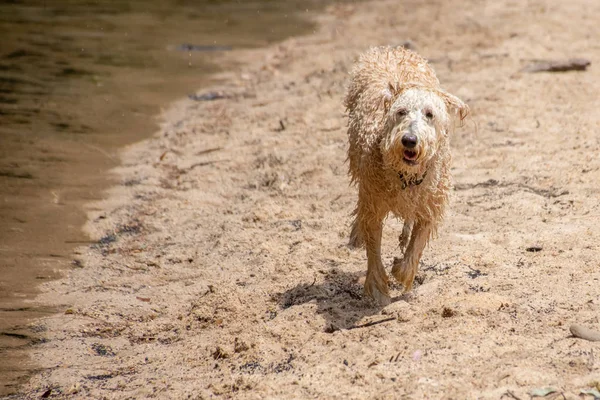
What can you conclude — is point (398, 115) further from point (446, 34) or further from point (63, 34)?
point (63, 34)

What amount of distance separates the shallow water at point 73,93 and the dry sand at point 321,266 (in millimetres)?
282

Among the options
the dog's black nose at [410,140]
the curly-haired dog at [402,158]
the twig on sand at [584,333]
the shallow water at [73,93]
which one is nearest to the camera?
the twig on sand at [584,333]

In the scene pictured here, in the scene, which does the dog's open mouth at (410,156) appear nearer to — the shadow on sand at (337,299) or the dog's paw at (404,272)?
the dog's paw at (404,272)

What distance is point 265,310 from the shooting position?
591 centimetres

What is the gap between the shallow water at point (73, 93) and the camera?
730 centimetres

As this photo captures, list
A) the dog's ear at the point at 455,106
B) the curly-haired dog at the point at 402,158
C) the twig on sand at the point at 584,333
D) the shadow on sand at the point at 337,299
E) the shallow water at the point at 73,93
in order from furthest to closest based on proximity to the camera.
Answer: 1. the shallow water at the point at 73,93
2. the shadow on sand at the point at 337,299
3. the dog's ear at the point at 455,106
4. the curly-haired dog at the point at 402,158
5. the twig on sand at the point at 584,333

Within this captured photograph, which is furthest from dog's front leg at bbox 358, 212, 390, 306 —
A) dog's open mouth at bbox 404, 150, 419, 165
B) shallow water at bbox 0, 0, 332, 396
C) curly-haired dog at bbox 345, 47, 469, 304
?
shallow water at bbox 0, 0, 332, 396

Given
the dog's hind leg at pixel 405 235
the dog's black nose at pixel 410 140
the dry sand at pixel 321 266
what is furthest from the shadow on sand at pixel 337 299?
the dog's black nose at pixel 410 140

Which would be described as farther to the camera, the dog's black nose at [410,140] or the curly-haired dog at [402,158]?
the curly-haired dog at [402,158]

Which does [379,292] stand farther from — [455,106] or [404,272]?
[455,106]

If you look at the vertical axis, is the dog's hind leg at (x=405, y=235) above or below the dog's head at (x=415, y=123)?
below

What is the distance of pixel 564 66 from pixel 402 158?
555 cm

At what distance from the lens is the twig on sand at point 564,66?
32.4 feet

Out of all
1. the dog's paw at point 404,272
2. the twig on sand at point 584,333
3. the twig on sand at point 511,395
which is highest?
the dog's paw at point 404,272
